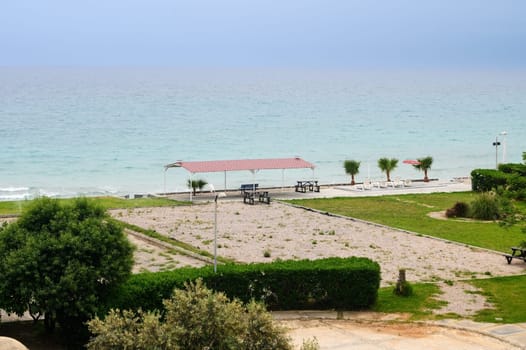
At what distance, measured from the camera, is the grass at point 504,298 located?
854 inches

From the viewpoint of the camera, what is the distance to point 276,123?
132 metres

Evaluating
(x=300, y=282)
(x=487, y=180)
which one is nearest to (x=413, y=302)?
(x=300, y=282)

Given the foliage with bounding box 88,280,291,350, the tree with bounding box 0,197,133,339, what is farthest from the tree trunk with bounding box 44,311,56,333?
the foliage with bounding box 88,280,291,350

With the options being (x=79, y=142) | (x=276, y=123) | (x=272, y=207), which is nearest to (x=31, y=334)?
(x=272, y=207)

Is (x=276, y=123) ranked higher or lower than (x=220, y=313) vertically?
higher

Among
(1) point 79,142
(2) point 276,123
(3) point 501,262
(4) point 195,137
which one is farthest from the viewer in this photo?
(2) point 276,123

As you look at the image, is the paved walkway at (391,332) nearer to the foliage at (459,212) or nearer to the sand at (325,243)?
the sand at (325,243)

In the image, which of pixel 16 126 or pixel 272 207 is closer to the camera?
pixel 272 207

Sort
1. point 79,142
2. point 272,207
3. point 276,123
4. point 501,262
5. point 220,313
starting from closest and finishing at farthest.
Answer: point 220,313 < point 501,262 < point 272,207 < point 79,142 < point 276,123

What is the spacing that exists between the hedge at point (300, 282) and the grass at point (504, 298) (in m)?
3.15

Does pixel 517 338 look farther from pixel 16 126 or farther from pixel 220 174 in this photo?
pixel 16 126

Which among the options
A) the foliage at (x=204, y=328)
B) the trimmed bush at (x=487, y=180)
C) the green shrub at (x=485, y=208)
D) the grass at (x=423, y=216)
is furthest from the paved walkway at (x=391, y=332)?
the trimmed bush at (x=487, y=180)

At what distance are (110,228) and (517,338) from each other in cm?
1026

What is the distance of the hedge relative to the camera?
2169 cm
